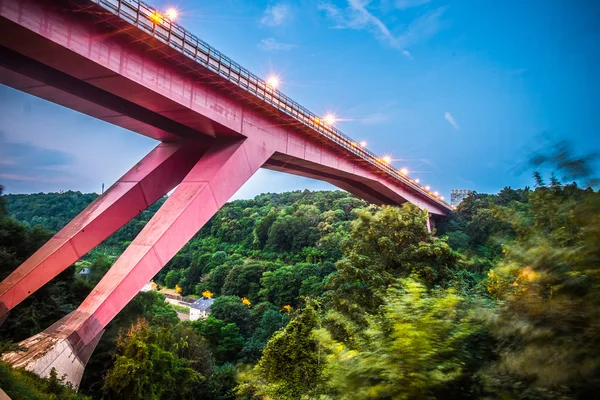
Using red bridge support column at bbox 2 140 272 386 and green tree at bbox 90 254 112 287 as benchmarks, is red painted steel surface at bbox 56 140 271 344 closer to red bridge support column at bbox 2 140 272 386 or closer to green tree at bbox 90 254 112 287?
red bridge support column at bbox 2 140 272 386

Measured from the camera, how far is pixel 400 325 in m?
4.00

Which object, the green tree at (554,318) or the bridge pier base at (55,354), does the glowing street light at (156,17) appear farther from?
the green tree at (554,318)

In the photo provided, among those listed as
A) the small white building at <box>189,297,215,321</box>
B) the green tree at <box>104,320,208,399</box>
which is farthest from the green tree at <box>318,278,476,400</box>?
the small white building at <box>189,297,215,321</box>

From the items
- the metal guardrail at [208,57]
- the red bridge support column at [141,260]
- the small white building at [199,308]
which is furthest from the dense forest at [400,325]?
the small white building at [199,308]

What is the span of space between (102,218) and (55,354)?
473 cm

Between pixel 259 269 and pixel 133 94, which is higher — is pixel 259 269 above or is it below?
below

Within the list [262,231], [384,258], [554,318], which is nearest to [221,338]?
[384,258]

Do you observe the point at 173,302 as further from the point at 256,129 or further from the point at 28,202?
the point at 256,129

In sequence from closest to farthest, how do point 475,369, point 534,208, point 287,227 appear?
point 475,369 < point 534,208 < point 287,227

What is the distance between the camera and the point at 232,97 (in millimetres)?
13242

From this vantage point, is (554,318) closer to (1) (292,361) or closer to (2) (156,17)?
(1) (292,361)

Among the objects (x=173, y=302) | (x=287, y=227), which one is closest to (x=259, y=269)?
(x=287, y=227)

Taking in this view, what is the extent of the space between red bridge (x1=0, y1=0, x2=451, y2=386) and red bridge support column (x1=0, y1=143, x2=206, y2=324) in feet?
0.14

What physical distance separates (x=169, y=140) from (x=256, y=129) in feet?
13.0
